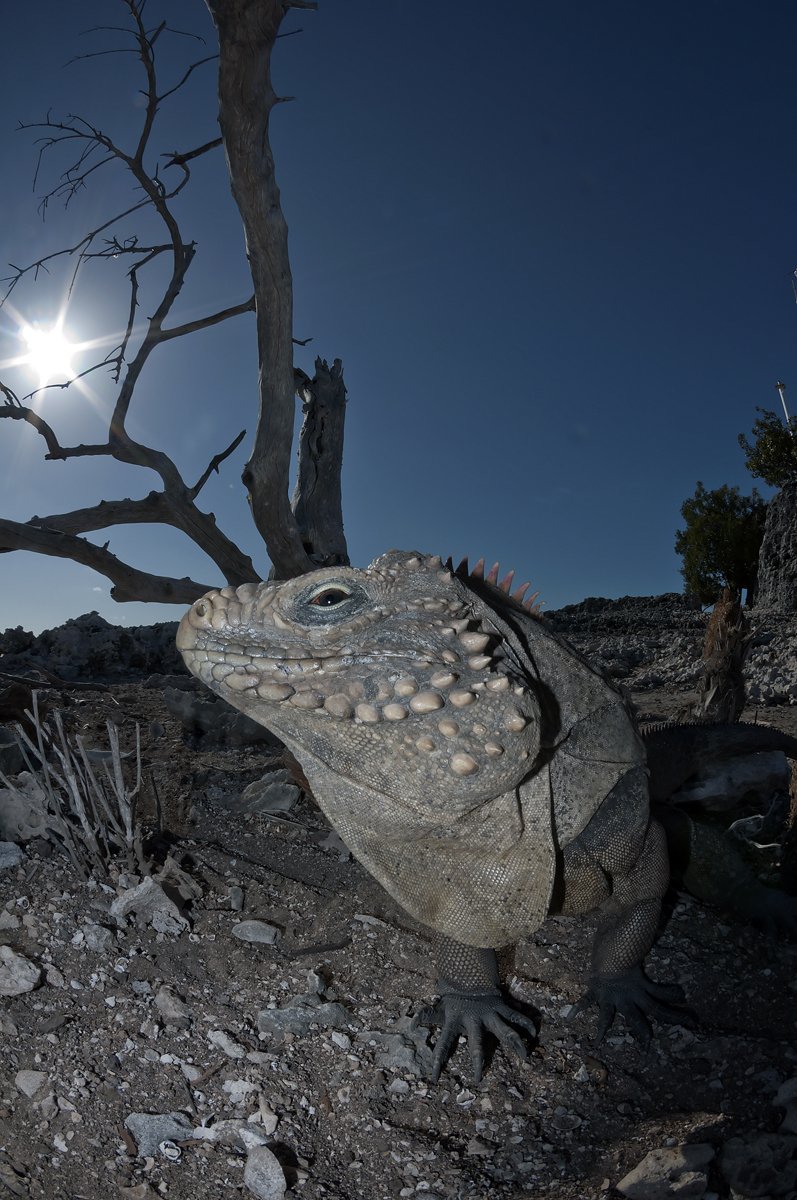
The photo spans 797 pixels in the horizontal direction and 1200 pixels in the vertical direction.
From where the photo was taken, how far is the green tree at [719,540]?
22672 millimetres

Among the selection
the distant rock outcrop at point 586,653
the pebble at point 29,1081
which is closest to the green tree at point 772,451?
the distant rock outcrop at point 586,653

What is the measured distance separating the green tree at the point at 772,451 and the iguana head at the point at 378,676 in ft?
75.2

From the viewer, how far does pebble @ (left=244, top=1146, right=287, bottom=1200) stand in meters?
2.07

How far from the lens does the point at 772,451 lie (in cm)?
2267

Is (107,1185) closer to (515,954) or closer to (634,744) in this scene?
(515,954)

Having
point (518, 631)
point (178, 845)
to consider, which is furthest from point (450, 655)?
point (178, 845)

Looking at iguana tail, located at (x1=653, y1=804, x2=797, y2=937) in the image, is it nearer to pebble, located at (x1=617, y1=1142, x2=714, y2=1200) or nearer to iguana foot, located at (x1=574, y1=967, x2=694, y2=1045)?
iguana foot, located at (x1=574, y1=967, x2=694, y2=1045)

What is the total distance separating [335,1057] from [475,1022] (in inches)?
19.9

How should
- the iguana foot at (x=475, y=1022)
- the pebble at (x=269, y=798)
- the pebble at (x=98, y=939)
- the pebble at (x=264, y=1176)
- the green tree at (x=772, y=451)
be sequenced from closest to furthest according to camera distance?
1. the pebble at (x=264, y=1176)
2. the iguana foot at (x=475, y=1022)
3. the pebble at (x=98, y=939)
4. the pebble at (x=269, y=798)
5. the green tree at (x=772, y=451)

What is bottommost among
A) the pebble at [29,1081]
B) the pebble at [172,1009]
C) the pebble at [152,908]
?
the pebble at [29,1081]

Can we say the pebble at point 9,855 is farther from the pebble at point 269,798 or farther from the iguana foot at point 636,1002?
the iguana foot at point 636,1002

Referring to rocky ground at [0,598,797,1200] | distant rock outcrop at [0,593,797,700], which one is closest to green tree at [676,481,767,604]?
distant rock outcrop at [0,593,797,700]

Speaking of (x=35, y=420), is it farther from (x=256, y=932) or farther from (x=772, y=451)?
(x=772, y=451)

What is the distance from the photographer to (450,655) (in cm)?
224
